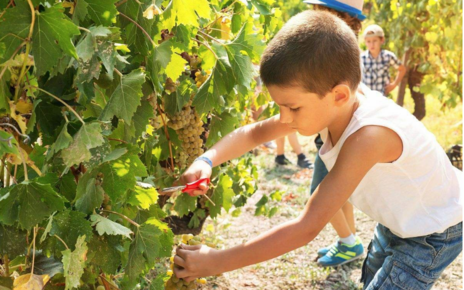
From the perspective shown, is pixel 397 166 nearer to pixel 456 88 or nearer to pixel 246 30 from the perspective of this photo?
pixel 246 30

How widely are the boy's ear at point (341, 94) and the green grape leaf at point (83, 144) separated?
0.81m

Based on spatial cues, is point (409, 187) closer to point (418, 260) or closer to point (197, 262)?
point (418, 260)

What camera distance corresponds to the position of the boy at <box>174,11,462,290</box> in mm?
1744

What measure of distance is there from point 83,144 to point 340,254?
2923 millimetres

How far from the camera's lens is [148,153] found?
7.55 feet

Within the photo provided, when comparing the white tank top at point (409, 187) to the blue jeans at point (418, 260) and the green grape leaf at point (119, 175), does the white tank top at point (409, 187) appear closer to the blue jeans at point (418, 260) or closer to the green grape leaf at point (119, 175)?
the blue jeans at point (418, 260)

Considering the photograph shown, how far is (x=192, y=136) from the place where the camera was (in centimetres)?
249

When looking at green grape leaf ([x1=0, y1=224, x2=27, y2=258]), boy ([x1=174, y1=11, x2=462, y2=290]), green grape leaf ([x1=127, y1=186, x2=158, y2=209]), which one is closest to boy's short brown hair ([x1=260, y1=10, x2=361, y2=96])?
boy ([x1=174, y1=11, x2=462, y2=290])

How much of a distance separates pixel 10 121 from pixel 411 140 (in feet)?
4.30

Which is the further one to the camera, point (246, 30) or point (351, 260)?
point (351, 260)

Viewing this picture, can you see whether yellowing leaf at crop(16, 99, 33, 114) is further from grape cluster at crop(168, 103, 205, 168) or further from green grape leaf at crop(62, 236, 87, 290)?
grape cluster at crop(168, 103, 205, 168)

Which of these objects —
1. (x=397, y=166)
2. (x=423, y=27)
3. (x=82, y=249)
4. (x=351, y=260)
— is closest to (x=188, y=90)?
(x=397, y=166)

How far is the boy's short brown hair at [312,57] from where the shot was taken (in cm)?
178

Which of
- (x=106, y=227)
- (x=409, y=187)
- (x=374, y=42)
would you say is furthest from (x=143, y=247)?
(x=374, y=42)
